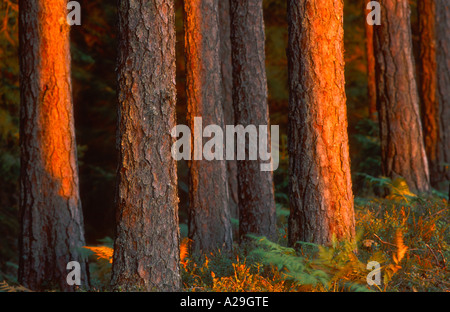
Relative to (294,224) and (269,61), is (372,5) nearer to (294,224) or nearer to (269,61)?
(294,224)

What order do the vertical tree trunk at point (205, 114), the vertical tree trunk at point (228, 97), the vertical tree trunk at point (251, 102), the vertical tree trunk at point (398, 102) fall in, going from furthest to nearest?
the vertical tree trunk at point (228, 97)
the vertical tree trunk at point (398, 102)
the vertical tree trunk at point (251, 102)
the vertical tree trunk at point (205, 114)

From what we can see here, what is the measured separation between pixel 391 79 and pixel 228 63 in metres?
4.30

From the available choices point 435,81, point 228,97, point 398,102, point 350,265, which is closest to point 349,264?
point 350,265

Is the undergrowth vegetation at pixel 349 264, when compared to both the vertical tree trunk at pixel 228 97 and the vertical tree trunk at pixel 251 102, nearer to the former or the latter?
the vertical tree trunk at pixel 251 102

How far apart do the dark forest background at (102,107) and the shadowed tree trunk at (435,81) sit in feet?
5.09

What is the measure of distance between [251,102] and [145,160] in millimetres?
4630

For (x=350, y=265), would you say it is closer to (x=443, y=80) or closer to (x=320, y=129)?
(x=320, y=129)

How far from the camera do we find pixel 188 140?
395 inches

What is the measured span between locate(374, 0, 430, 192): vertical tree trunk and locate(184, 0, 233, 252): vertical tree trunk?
3.95 metres

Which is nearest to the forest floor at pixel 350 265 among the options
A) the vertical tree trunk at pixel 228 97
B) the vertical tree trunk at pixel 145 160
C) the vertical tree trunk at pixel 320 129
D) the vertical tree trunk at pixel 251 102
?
the vertical tree trunk at pixel 320 129

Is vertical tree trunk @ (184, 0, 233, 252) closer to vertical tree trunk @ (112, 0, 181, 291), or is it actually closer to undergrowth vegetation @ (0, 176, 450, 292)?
undergrowth vegetation @ (0, 176, 450, 292)

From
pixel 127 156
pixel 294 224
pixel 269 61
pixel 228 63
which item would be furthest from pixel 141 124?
pixel 269 61

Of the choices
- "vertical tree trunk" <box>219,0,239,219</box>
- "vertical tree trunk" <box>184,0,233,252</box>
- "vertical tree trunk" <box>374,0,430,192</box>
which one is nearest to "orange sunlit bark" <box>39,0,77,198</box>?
"vertical tree trunk" <box>184,0,233,252</box>

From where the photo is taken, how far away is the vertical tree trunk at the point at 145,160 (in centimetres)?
620
